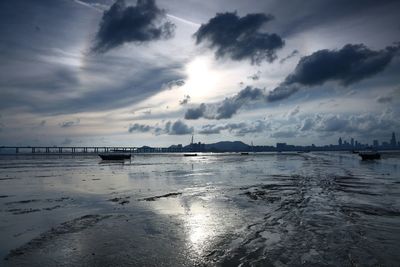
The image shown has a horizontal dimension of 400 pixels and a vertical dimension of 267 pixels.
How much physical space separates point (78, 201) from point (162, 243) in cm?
1300

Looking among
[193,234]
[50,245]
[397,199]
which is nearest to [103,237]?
[50,245]

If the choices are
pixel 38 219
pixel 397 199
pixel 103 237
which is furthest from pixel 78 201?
pixel 397 199

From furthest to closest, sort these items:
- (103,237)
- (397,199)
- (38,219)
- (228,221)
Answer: (397,199) < (38,219) < (228,221) < (103,237)

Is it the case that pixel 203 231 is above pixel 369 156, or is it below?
below

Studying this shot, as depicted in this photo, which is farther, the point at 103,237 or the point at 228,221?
the point at 228,221

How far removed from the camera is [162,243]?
11.6m

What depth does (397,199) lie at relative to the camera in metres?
21.5

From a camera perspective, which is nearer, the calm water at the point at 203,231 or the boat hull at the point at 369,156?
the calm water at the point at 203,231

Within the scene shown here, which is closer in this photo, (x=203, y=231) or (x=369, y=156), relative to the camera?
(x=203, y=231)

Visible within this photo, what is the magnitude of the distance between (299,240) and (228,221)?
4139mm

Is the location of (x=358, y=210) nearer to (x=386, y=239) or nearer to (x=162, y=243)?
(x=386, y=239)

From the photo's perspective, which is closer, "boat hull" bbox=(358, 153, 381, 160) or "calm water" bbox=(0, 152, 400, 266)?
"calm water" bbox=(0, 152, 400, 266)

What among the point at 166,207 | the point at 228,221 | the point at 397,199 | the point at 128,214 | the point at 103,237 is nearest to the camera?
the point at 103,237

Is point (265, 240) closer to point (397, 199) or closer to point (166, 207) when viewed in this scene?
point (166, 207)
